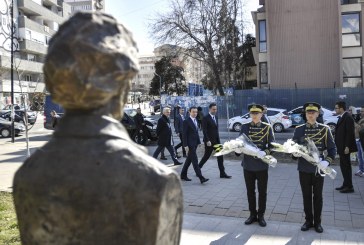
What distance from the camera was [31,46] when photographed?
155 feet

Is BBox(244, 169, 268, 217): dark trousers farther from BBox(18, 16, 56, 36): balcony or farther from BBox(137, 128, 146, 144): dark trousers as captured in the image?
BBox(18, 16, 56, 36): balcony

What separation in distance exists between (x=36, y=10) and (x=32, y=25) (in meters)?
2.96

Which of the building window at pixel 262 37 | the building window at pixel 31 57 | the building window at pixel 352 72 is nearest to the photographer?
the building window at pixel 352 72

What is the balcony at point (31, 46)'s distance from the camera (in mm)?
45544

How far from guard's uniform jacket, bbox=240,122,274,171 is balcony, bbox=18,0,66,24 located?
46.9m

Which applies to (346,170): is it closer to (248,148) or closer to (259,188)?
(259,188)

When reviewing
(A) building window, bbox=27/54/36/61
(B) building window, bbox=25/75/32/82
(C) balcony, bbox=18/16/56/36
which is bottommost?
(B) building window, bbox=25/75/32/82

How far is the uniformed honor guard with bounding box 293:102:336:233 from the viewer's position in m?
5.61

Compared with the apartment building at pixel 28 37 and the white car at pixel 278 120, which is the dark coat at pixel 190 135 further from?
the apartment building at pixel 28 37

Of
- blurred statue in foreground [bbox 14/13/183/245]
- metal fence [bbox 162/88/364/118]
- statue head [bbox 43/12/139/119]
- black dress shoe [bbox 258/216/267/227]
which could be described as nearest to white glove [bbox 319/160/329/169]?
black dress shoe [bbox 258/216/267/227]

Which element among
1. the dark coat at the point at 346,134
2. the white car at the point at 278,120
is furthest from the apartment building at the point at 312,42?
the dark coat at the point at 346,134

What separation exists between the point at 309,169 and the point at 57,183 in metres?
4.64

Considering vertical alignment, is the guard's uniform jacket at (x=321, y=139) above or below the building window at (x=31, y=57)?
below

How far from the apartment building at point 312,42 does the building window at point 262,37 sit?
0.07 m
